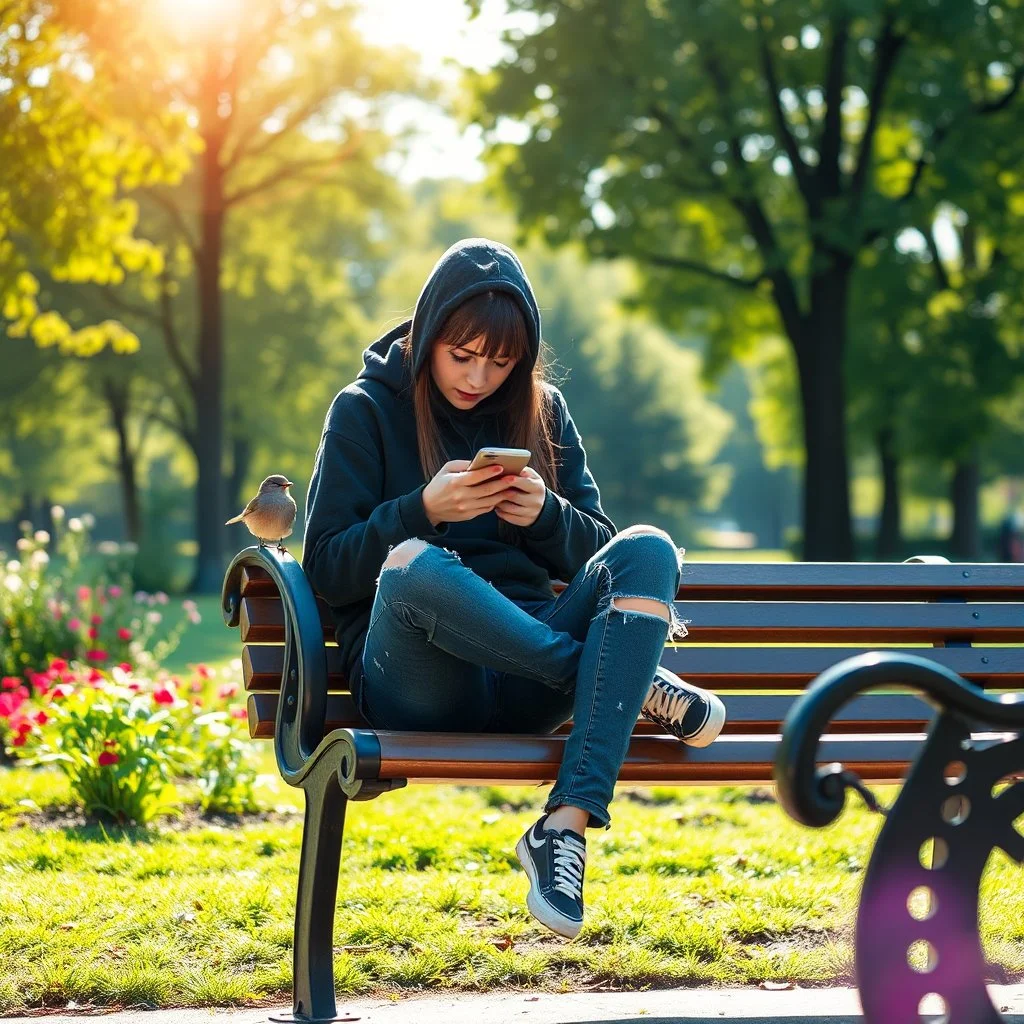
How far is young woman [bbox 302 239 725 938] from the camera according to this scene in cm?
281

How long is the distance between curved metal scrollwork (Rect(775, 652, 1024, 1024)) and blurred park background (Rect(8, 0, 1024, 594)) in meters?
8.46

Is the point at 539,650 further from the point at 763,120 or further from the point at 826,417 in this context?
the point at 763,120

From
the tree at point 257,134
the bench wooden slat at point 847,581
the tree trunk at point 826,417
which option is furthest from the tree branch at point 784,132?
the bench wooden slat at point 847,581

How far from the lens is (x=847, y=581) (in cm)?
364

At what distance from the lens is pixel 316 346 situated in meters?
30.0

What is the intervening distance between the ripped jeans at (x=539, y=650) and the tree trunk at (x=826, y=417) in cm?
1386

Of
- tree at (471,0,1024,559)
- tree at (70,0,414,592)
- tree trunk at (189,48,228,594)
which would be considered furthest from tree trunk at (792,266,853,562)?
tree trunk at (189,48,228,594)

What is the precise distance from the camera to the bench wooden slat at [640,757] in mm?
2688

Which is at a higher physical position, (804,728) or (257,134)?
(257,134)

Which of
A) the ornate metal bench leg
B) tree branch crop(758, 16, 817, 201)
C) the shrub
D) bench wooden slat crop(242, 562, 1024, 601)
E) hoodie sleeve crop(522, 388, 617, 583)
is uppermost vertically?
tree branch crop(758, 16, 817, 201)

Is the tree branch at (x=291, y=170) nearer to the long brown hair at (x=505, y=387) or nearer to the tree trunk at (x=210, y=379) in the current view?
the tree trunk at (x=210, y=379)

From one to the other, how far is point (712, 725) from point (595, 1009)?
656mm

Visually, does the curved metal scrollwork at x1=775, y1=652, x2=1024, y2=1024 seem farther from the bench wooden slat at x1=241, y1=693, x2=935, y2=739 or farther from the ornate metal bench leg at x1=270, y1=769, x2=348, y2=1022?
the bench wooden slat at x1=241, y1=693, x2=935, y2=739

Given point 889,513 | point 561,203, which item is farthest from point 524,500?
point 889,513
